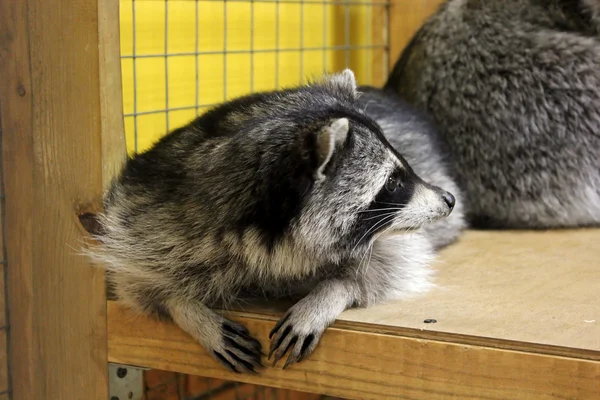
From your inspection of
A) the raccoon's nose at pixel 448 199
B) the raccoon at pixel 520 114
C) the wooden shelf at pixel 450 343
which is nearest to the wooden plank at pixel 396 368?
the wooden shelf at pixel 450 343

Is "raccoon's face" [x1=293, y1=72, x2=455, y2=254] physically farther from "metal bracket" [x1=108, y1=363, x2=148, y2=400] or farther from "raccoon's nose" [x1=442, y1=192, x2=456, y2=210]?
"metal bracket" [x1=108, y1=363, x2=148, y2=400]

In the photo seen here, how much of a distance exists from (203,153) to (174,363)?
0.47 m

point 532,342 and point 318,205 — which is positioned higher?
point 318,205

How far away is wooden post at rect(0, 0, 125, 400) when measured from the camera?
1891 millimetres

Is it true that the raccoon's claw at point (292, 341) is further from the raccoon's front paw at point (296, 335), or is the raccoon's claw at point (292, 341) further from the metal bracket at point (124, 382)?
the metal bracket at point (124, 382)

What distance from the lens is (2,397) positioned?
2018mm

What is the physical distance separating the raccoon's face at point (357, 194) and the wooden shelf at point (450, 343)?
19 cm

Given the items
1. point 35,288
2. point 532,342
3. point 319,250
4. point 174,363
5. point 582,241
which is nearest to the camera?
point 532,342

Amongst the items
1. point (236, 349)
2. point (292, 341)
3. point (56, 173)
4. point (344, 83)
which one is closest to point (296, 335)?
point (292, 341)

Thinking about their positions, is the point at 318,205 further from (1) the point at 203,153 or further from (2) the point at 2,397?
(2) the point at 2,397

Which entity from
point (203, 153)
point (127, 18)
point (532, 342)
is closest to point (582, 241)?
point (532, 342)

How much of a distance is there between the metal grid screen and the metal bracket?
0.66 m

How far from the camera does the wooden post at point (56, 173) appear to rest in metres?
1.89

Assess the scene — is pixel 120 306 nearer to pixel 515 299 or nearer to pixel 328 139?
pixel 328 139
